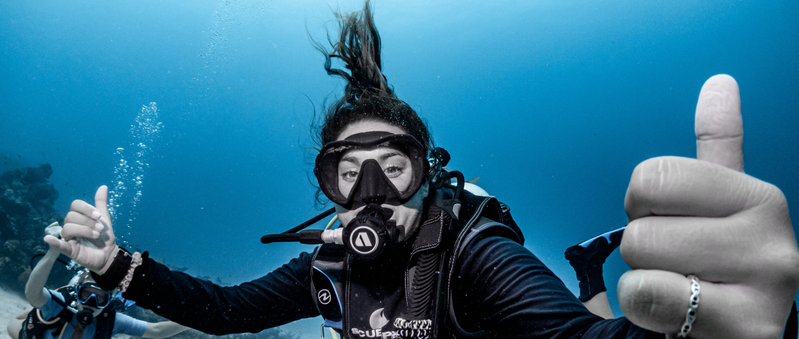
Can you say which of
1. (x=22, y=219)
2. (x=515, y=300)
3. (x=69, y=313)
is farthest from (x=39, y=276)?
(x=22, y=219)

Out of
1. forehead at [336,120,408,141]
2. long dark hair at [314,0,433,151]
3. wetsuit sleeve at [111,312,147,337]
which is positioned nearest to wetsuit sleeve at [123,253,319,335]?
forehead at [336,120,408,141]

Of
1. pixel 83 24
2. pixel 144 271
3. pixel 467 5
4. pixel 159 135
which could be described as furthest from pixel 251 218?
pixel 144 271

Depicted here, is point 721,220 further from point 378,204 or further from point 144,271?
point 144,271

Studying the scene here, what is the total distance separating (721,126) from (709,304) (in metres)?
0.43

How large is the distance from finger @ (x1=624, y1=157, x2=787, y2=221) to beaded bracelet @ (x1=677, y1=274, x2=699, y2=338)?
0.16m

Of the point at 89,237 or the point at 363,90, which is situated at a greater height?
the point at 363,90

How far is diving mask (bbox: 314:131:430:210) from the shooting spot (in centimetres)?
240

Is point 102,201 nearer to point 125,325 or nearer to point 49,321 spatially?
point 49,321

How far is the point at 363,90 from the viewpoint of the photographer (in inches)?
123

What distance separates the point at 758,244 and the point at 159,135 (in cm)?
10883

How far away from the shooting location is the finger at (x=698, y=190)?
0.75m

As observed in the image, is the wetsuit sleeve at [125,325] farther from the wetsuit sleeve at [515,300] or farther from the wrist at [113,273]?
the wetsuit sleeve at [515,300]

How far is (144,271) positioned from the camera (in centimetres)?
223

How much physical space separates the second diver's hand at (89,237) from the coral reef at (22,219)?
11.2 metres
